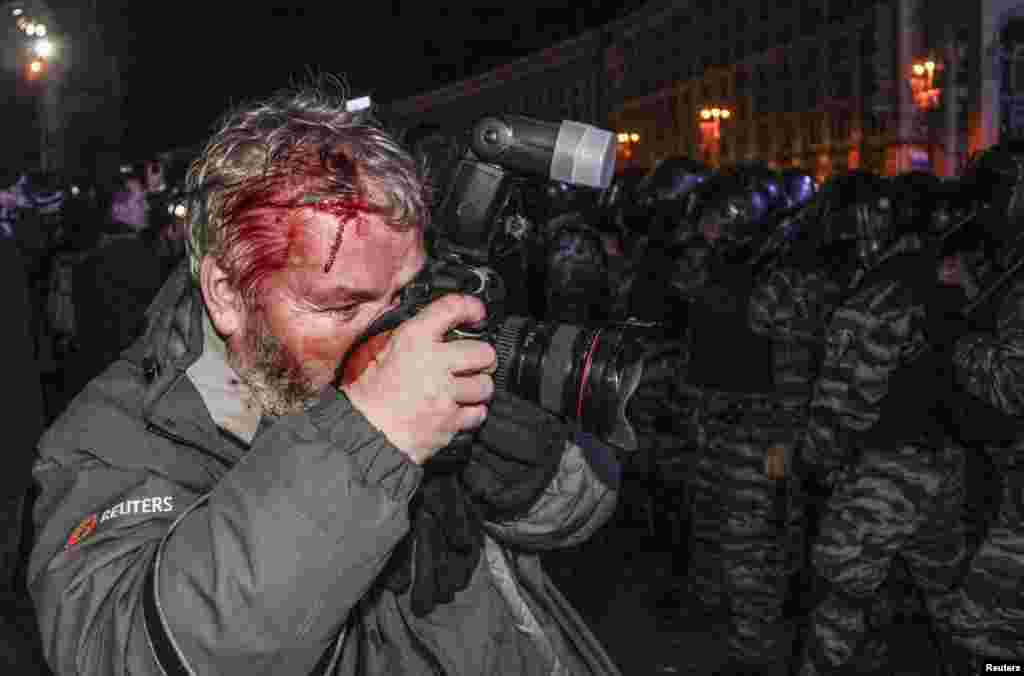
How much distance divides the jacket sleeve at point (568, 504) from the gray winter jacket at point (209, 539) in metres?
0.16

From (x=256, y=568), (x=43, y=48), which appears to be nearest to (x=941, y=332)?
(x=256, y=568)

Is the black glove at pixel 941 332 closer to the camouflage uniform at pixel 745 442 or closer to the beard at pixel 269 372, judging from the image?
the camouflage uniform at pixel 745 442

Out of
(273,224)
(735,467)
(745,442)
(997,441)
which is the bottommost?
(735,467)

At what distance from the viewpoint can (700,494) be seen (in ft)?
18.6

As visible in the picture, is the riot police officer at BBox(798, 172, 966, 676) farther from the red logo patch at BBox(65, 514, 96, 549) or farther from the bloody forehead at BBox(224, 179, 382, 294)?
the red logo patch at BBox(65, 514, 96, 549)

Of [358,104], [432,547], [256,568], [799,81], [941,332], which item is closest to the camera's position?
[256,568]

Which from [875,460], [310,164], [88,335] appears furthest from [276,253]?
[88,335]

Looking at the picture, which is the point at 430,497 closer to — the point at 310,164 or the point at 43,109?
the point at 310,164

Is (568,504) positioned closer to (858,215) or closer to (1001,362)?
(1001,362)

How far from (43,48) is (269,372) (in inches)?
615

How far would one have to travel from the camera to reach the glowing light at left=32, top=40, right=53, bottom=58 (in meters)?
14.7

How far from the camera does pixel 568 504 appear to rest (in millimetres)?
1713

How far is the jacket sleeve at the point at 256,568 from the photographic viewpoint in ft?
3.43

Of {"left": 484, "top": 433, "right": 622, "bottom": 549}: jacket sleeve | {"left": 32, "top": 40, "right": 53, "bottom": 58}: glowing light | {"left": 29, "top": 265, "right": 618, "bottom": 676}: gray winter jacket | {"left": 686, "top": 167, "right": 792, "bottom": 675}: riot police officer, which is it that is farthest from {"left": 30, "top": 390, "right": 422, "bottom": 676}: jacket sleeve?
{"left": 32, "top": 40, "right": 53, "bottom": 58}: glowing light
